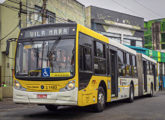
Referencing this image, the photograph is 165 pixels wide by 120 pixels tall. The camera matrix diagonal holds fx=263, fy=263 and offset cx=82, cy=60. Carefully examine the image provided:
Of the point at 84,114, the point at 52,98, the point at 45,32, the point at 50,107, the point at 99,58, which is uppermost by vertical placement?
the point at 45,32

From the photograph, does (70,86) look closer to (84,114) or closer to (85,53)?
(85,53)

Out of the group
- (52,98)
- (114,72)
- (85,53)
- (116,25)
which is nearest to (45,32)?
(85,53)

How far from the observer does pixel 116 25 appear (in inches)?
1531

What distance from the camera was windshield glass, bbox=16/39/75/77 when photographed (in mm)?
8602

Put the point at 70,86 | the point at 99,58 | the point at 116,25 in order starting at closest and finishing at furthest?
the point at 70,86 < the point at 99,58 < the point at 116,25

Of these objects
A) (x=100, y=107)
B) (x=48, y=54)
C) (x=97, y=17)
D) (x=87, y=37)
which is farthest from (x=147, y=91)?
(x=97, y=17)

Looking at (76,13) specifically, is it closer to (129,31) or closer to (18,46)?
(129,31)

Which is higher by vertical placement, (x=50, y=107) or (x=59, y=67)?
(x=59, y=67)

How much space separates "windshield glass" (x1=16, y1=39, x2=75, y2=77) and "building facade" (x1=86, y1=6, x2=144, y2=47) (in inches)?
992

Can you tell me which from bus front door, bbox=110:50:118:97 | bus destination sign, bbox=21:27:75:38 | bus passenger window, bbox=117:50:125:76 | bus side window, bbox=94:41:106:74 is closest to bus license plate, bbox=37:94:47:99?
bus destination sign, bbox=21:27:75:38

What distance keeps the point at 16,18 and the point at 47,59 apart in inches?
582

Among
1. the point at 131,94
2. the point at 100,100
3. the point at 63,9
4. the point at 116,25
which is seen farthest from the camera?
the point at 116,25

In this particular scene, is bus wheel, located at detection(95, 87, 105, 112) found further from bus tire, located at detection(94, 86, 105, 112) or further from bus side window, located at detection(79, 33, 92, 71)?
bus side window, located at detection(79, 33, 92, 71)

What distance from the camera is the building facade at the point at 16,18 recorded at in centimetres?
2195
